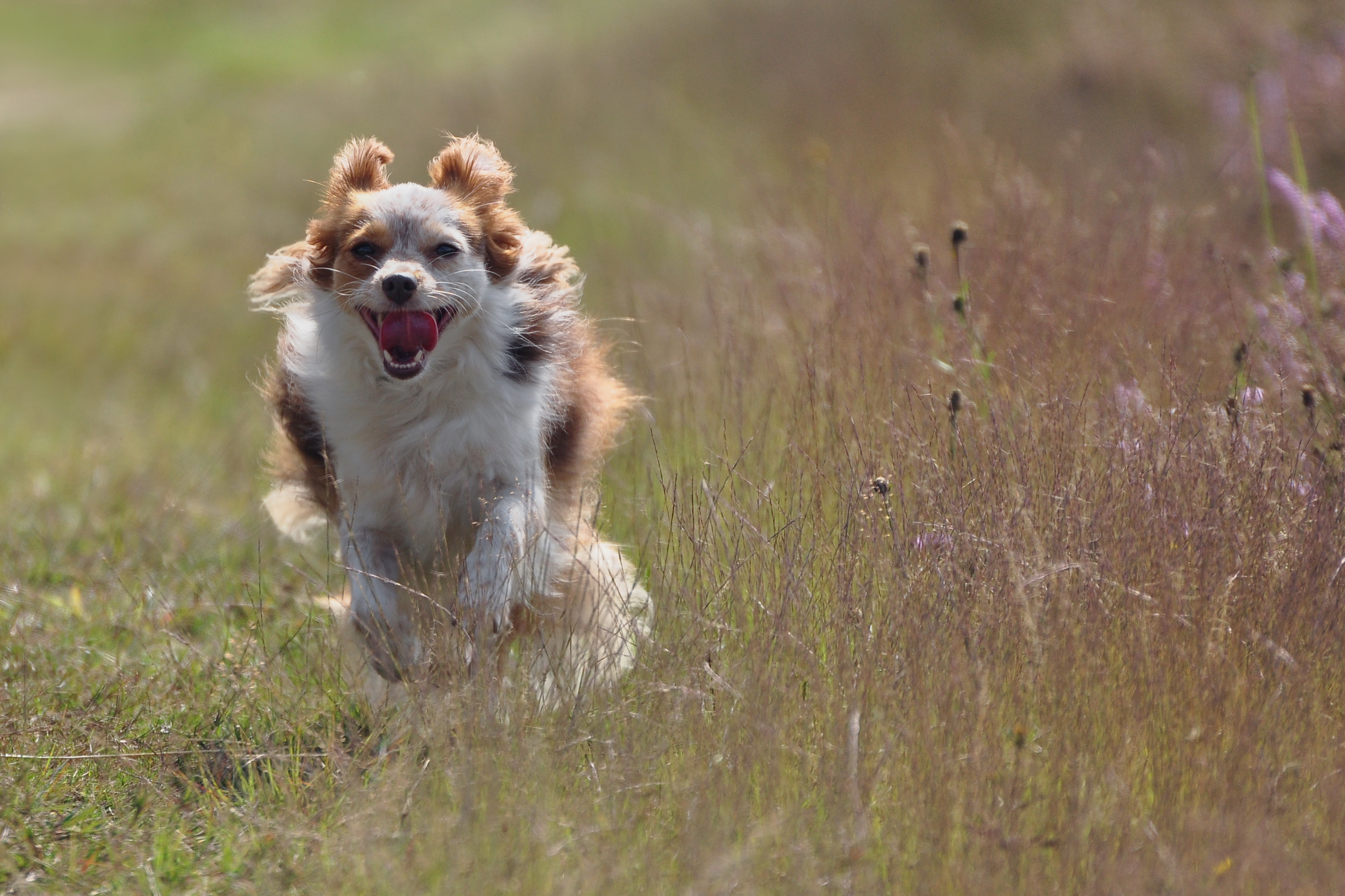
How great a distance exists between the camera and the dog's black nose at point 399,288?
3.80m

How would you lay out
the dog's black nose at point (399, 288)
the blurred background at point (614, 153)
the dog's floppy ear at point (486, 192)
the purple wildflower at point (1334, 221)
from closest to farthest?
the dog's black nose at point (399, 288) → the dog's floppy ear at point (486, 192) → the purple wildflower at point (1334, 221) → the blurred background at point (614, 153)

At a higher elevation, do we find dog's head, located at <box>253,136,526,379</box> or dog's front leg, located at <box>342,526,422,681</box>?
dog's head, located at <box>253,136,526,379</box>

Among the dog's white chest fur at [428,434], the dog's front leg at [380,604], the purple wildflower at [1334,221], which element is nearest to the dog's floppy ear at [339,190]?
the dog's white chest fur at [428,434]

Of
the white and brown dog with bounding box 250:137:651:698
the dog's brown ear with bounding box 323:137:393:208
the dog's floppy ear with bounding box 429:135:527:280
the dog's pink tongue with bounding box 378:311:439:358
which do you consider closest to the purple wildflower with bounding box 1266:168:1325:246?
the white and brown dog with bounding box 250:137:651:698

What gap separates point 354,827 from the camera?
3045 mm

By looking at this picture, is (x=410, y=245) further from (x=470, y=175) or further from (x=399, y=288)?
(x=470, y=175)

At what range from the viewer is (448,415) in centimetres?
409

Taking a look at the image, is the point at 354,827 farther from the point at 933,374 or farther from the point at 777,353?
the point at 777,353

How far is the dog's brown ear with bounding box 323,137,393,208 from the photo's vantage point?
165 inches

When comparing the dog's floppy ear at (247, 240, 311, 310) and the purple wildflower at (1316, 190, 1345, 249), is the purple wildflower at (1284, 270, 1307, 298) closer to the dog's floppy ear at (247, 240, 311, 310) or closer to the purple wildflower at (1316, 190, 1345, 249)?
the purple wildflower at (1316, 190, 1345, 249)

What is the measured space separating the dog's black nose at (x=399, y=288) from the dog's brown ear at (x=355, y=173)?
0.49 meters

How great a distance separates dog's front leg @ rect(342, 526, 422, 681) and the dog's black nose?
2.21ft

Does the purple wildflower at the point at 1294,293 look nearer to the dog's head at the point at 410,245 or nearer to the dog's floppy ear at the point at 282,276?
the dog's head at the point at 410,245

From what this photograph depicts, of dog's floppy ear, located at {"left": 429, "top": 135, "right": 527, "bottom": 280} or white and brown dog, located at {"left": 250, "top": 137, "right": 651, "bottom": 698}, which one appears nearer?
white and brown dog, located at {"left": 250, "top": 137, "right": 651, "bottom": 698}
